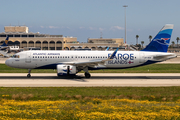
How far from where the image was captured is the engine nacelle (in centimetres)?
3400

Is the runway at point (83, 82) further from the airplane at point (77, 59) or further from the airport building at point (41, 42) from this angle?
the airport building at point (41, 42)

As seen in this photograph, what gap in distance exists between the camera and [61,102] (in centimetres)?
1914

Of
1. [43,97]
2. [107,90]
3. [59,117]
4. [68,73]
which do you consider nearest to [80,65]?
[68,73]

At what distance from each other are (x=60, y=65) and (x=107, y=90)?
443 inches

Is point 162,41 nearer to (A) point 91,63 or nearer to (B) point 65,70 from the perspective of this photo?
(A) point 91,63

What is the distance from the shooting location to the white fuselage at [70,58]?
36.0 metres

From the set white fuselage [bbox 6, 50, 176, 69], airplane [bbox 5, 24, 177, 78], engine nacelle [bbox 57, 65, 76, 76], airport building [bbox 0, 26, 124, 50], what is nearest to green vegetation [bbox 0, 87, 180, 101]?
engine nacelle [bbox 57, 65, 76, 76]

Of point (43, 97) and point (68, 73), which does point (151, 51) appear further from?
point (43, 97)

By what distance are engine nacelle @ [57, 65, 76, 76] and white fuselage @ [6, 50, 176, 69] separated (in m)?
1.84

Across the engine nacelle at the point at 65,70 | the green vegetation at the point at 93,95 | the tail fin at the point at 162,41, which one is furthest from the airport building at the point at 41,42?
the green vegetation at the point at 93,95

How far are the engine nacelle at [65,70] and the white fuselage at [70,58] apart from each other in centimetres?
184

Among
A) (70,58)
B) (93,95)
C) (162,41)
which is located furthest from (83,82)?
(162,41)

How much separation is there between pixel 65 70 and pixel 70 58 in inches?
113

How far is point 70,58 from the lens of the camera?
36.4m
